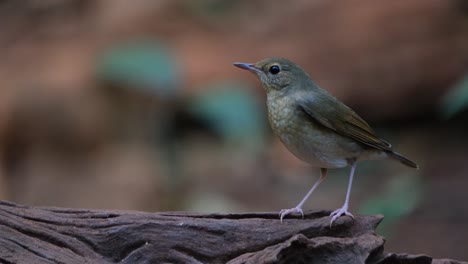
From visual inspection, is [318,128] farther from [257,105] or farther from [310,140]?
[257,105]

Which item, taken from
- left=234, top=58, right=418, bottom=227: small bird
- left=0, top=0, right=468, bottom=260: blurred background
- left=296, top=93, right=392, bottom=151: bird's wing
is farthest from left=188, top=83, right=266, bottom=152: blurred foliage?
left=0, top=0, right=468, bottom=260: blurred background

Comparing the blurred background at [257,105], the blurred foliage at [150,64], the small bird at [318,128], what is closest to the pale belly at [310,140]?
the small bird at [318,128]

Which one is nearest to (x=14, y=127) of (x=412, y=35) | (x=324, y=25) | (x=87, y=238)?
(x=324, y=25)

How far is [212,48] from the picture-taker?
11.0 meters

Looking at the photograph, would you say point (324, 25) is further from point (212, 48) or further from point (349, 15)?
point (212, 48)

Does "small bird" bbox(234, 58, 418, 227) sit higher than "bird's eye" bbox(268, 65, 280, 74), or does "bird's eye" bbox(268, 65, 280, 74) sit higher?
"bird's eye" bbox(268, 65, 280, 74)

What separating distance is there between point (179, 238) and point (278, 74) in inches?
58.1

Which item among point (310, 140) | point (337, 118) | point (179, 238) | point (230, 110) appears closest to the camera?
point (179, 238)

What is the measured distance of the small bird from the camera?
4.88 meters

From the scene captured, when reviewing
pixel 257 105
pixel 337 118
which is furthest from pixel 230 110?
pixel 257 105

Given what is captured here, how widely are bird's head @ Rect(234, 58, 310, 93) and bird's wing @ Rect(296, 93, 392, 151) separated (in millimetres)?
176

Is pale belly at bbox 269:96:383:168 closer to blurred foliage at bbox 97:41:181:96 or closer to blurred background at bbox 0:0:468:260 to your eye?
blurred foliage at bbox 97:41:181:96

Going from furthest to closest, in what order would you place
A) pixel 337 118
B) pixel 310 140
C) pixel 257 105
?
pixel 257 105, pixel 337 118, pixel 310 140

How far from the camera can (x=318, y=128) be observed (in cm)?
493
